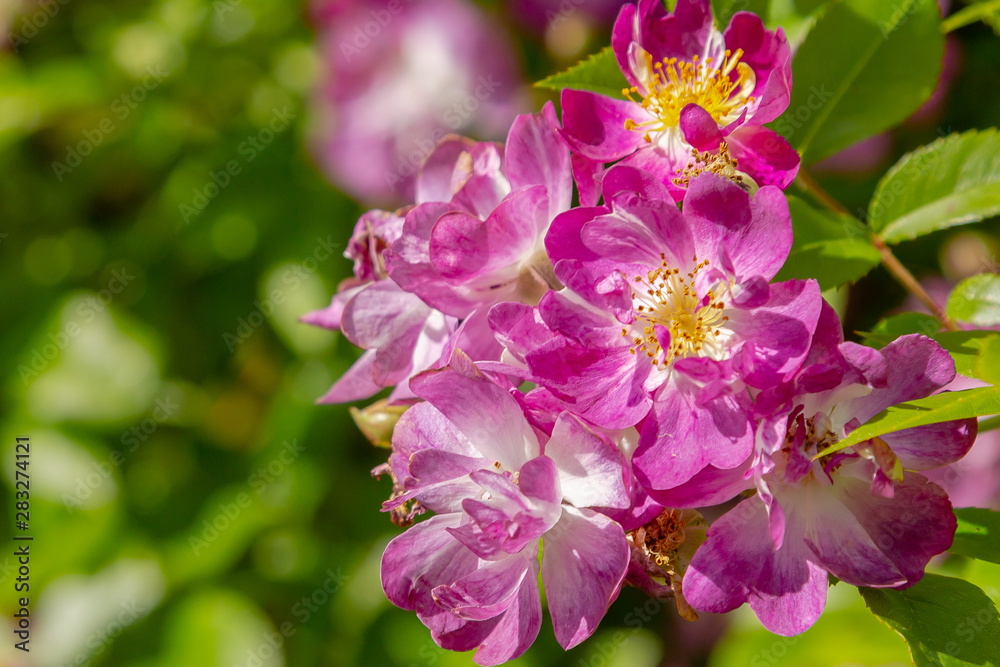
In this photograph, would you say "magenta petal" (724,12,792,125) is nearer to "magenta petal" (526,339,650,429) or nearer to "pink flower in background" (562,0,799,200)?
"pink flower in background" (562,0,799,200)

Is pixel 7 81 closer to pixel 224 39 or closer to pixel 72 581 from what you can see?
pixel 224 39

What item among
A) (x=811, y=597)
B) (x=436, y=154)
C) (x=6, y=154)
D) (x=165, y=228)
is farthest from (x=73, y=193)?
(x=811, y=597)

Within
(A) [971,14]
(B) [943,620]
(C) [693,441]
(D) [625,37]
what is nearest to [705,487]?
(C) [693,441]

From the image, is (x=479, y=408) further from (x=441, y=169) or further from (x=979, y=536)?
(x=979, y=536)

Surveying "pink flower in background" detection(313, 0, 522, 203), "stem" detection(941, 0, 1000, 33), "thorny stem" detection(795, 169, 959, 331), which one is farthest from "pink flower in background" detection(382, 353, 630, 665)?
"pink flower in background" detection(313, 0, 522, 203)

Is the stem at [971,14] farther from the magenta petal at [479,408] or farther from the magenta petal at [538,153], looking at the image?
the magenta petal at [479,408]

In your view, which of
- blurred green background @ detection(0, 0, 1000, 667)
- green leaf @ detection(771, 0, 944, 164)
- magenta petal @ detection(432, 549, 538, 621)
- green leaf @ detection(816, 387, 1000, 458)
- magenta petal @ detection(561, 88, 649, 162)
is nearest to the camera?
green leaf @ detection(816, 387, 1000, 458)
